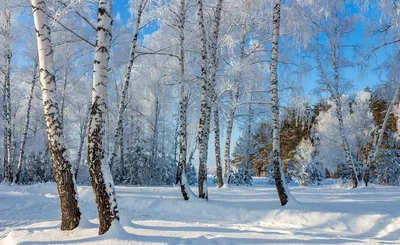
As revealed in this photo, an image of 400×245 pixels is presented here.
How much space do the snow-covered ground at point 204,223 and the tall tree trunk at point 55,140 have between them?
30 centimetres

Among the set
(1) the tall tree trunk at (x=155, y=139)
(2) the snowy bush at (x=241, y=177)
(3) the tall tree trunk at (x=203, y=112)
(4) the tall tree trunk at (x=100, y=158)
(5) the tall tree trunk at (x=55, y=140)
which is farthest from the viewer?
(1) the tall tree trunk at (x=155, y=139)

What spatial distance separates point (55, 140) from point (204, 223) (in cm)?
345

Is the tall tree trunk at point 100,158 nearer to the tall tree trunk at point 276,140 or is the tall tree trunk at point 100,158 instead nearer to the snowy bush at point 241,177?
the tall tree trunk at point 276,140

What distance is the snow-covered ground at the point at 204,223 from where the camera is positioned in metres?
4.25

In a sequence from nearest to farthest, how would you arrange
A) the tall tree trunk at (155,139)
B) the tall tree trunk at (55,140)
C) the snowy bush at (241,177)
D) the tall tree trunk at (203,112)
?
the tall tree trunk at (55,140) < the tall tree trunk at (203,112) < the snowy bush at (241,177) < the tall tree trunk at (155,139)

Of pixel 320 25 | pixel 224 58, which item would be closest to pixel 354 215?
pixel 224 58

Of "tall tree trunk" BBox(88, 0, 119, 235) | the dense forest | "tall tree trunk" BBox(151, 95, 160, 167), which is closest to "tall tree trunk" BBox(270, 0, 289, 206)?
the dense forest

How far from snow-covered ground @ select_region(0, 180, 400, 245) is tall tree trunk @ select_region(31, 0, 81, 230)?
11.7 inches

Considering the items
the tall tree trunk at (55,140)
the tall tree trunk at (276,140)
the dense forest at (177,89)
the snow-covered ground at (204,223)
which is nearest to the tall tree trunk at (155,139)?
the dense forest at (177,89)

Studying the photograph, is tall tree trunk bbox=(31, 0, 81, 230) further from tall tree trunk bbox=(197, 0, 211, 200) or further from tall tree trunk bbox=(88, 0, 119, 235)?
tall tree trunk bbox=(197, 0, 211, 200)

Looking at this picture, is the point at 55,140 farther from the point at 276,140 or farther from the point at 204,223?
the point at 276,140

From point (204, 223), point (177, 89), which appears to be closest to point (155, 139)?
point (177, 89)

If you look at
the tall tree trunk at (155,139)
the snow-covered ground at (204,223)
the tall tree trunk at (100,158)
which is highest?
the tall tree trunk at (155,139)

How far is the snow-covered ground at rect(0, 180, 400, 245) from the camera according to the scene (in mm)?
4254
